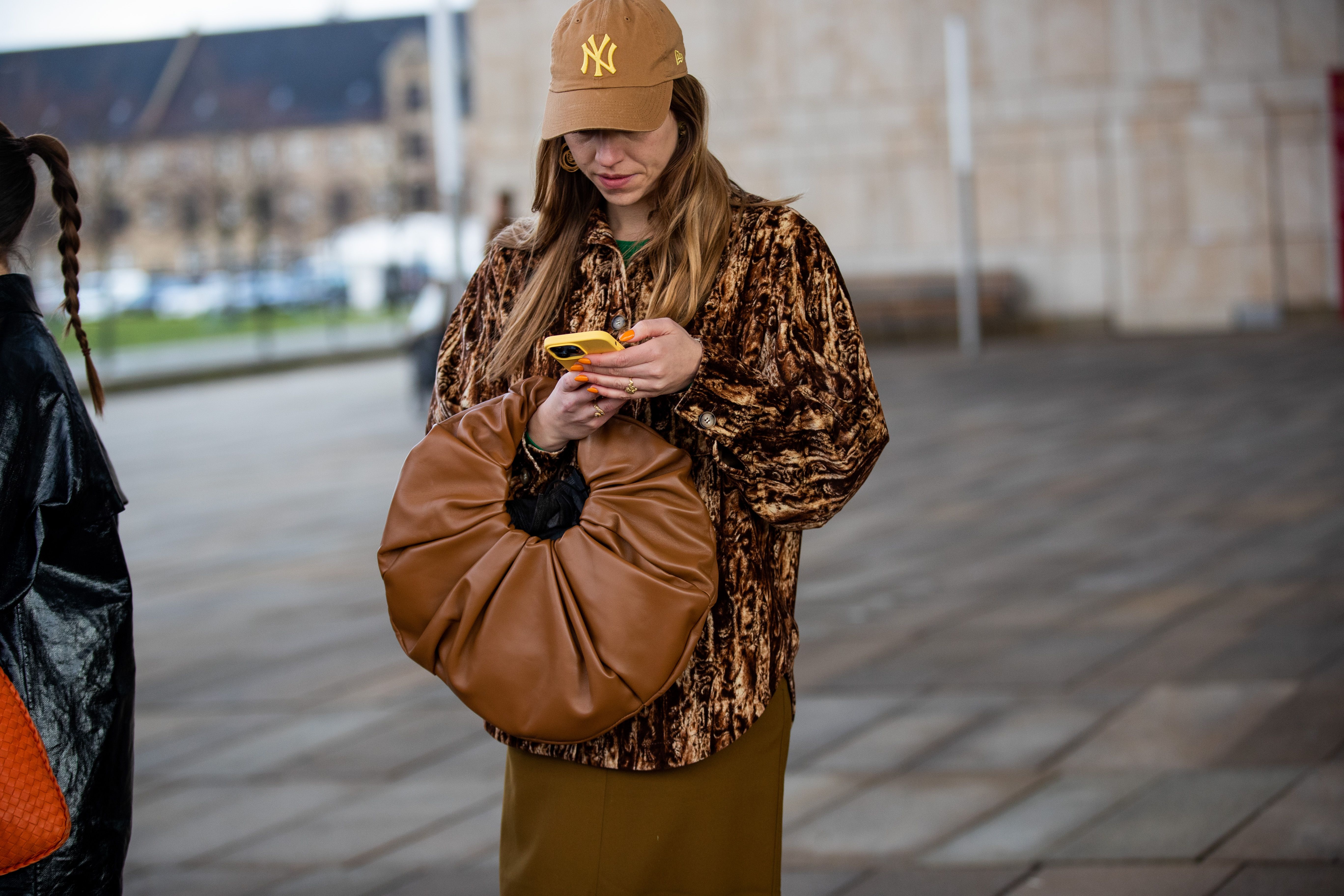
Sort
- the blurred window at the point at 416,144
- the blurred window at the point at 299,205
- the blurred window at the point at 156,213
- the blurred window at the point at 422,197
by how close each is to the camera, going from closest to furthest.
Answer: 1. the blurred window at the point at 156,213
2. the blurred window at the point at 299,205
3. the blurred window at the point at 422,197
4. the blurred window at the point at 416,144

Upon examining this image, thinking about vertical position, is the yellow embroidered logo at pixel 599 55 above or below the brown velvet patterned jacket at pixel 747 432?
above

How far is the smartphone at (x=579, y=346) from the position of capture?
6.18 ft

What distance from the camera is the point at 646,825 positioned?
85.5 inches

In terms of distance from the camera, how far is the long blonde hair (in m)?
2.13

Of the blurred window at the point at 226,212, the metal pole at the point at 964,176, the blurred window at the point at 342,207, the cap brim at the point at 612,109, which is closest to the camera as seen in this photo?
the cap brim at the point at 612,109

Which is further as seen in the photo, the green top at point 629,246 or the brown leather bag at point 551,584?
the green top at point 629,246

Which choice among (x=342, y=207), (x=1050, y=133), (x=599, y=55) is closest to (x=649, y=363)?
(x=599, y=55)

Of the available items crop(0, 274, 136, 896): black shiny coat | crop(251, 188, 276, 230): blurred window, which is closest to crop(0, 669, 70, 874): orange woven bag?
crop(0, 274, 136, 896): black shiny coat

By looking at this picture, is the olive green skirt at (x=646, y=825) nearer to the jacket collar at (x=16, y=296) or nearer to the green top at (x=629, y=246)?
the green top at (x=629, y=246)

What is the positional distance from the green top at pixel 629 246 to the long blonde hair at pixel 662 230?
3cm

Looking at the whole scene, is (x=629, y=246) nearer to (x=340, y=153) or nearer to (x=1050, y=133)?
(x=1050, y=133)

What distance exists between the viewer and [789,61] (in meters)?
21.2

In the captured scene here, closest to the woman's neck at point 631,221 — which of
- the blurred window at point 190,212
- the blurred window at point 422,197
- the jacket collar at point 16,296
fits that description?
the jacket collar at point 16,296

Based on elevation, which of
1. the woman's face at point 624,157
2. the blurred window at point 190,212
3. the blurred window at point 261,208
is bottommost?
the woman's face at point 624,157
